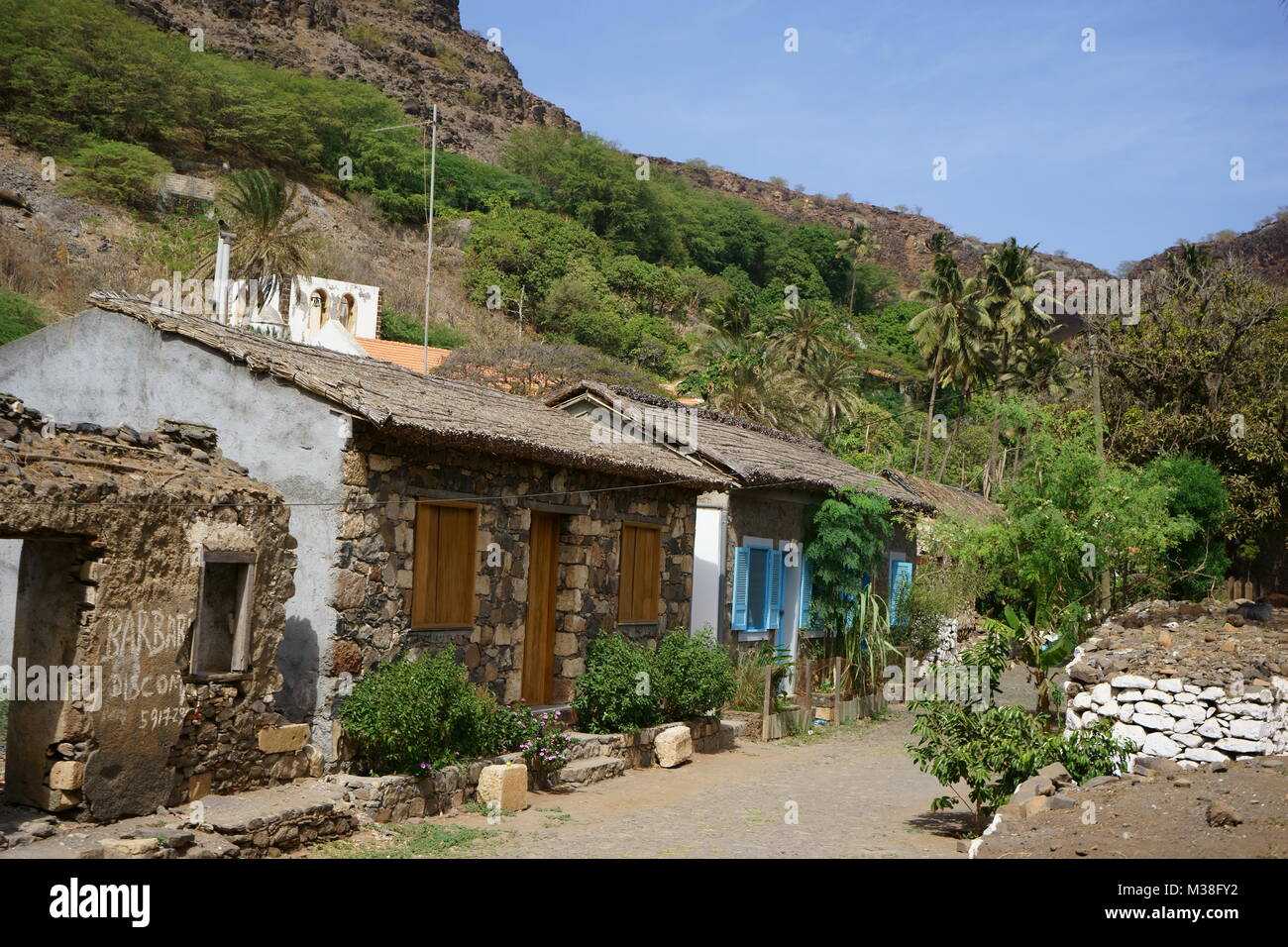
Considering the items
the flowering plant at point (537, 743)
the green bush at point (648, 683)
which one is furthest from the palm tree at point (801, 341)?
the flowering plant at point (537, 743)

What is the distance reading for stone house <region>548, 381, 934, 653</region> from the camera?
15.5 metres

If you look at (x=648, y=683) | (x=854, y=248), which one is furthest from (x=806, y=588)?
(x=854, y=248)

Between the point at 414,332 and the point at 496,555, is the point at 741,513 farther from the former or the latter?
the point at 414,332

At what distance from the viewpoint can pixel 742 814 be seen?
10422mm

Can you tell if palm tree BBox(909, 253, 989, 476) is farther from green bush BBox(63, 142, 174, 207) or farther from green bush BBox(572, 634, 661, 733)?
green bush BBox(572, 634, 661, 733)

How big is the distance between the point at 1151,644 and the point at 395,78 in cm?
7491

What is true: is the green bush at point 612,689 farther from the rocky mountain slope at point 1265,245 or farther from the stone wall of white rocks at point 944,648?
the rocky mountain slope at point 1265,245

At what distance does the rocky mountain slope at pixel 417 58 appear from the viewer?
70438 millimetres

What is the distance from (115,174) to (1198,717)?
44.7 m

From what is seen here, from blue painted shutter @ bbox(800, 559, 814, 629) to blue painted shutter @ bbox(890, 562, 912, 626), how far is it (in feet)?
7.56

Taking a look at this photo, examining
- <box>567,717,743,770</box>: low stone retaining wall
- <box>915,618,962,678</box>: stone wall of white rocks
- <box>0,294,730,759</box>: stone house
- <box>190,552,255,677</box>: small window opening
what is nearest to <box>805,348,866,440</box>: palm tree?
<box>915,618,962,678</box>: stone wall of white rocks
